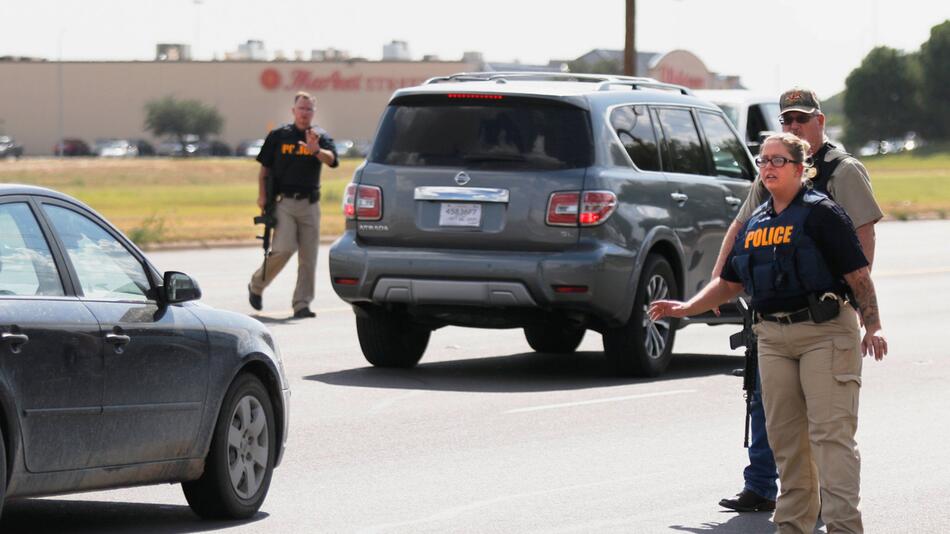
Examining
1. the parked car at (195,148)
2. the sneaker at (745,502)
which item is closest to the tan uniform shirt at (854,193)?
the sneaker at (745,502)

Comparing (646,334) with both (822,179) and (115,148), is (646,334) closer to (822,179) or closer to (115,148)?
(822,179)

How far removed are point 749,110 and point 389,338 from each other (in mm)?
8876

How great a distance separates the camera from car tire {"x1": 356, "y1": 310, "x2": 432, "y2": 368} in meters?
13.5

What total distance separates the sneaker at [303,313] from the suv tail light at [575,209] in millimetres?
5790

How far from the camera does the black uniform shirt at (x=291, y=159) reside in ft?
57.2

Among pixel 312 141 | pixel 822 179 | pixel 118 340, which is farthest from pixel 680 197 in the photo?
pixel 118 340

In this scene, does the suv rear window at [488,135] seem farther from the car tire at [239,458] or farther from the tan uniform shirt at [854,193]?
the car tire at [239,458]

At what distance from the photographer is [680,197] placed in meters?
13.5

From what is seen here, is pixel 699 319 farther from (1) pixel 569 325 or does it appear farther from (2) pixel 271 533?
(2) pixel 271 533

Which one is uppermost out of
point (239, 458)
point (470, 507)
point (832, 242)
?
point (832, 242)

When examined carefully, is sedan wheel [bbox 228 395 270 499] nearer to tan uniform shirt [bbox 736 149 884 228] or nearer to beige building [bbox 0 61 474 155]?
tan uniform shirt [bbox 736 149 884 228]

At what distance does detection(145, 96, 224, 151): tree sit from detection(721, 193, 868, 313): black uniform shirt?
139398mm

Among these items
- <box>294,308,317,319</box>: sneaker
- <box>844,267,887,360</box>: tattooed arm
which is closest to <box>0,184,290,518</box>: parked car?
<box>844,267,887,360</box>: tattooed arm

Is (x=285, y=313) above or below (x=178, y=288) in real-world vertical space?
below
